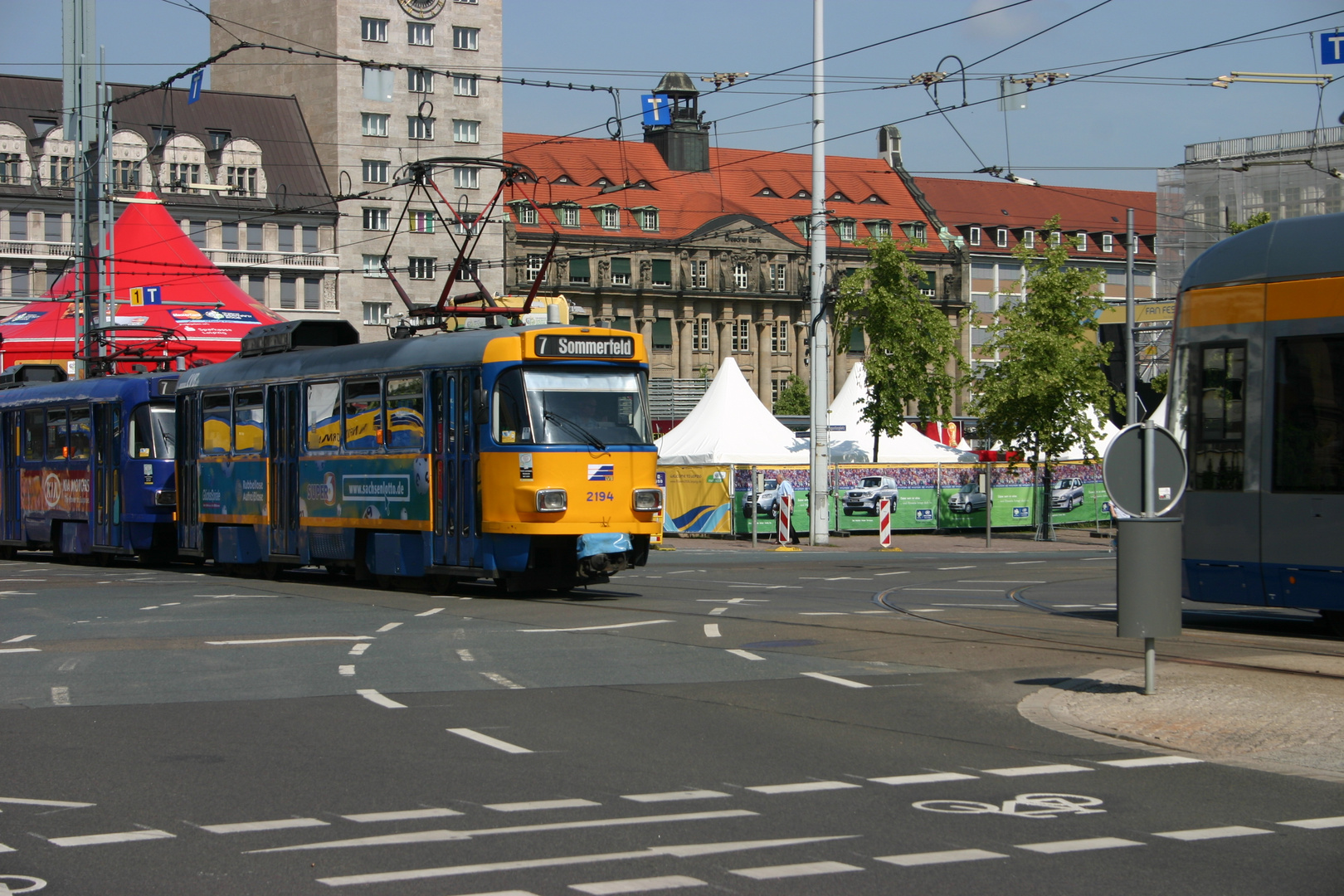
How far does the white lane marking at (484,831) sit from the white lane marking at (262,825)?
38 centimetres

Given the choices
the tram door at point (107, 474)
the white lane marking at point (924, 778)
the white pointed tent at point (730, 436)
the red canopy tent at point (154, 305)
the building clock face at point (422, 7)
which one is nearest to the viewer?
the white lane marking at point (924, 778)

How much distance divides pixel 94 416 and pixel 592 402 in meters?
13.4

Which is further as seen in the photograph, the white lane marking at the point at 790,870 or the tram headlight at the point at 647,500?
the tram headlight at the point at 647,500

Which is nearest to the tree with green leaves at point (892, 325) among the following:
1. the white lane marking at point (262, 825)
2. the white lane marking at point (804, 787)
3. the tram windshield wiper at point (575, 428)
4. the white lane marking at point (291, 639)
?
the tram windshield wiper at point (575, 428)

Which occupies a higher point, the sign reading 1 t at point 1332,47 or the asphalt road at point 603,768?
the sign reading 1 t at point 1332,47

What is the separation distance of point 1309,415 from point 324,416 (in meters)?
13.3

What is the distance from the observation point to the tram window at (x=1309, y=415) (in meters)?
14.7

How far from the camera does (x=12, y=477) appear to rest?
31469 millimetres

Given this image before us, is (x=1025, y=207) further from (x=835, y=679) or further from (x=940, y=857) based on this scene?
(x=940, y=857)

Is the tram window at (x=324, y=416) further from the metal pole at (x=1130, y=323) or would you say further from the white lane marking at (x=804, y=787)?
the metal pole at (x=1130, y=323)

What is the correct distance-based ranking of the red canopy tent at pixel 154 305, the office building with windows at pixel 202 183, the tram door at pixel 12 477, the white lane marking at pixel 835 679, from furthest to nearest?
the office building with windows at pixel 202 183
the red canopy tent at pixel 154 305
the tram door at pixel 12 477
the white lane marking at pixel 835 679

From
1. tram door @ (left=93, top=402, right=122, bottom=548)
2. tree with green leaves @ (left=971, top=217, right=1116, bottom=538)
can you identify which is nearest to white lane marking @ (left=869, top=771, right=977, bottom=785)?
tram door @ (left=93, top=402, right=122, bottom=548)

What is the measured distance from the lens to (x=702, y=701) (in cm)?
1095

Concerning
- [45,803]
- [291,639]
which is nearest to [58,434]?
[291,639]
